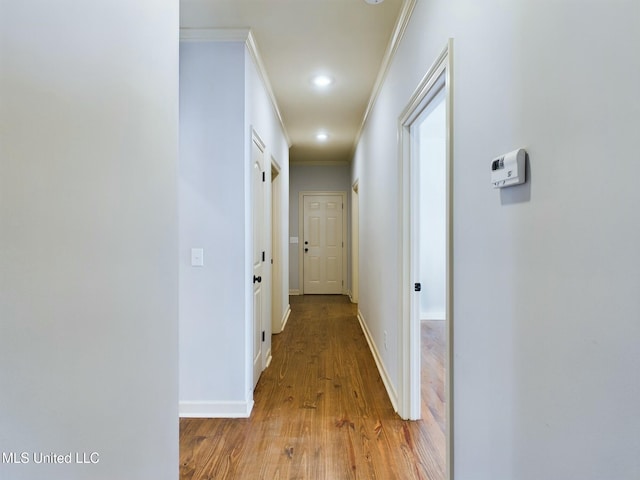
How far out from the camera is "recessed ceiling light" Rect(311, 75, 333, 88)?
3.14 metres

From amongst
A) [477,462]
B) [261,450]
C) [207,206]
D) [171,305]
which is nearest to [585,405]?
[477,462]

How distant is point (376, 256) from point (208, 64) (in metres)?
2.15

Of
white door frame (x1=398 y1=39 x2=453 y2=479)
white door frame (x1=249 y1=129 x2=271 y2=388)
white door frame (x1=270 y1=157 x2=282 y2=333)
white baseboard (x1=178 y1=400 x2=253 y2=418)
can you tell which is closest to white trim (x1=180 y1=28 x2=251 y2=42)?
white door frame (x1=249 y1=129 x2=271 y2=388)

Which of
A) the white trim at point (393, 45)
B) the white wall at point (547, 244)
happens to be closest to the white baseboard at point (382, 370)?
the white wall at point (547, 244)

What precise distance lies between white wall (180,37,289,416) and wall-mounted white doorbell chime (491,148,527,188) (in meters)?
1.70

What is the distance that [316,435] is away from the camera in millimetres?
2111

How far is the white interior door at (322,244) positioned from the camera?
693 cm

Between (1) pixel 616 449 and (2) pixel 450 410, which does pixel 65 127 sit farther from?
(2) pixel 450 410

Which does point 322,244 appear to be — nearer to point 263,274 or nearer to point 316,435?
point 263,274

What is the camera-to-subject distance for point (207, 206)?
2357mm

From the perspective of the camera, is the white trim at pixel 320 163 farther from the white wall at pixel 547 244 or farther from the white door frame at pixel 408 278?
the white wall at pixel 547 244

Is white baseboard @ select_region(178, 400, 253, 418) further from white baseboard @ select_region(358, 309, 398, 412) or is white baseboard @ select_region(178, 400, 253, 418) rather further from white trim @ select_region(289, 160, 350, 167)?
white trim @ select_region(289, 160, 350, 167)

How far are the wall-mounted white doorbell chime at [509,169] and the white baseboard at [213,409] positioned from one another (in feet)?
7.05

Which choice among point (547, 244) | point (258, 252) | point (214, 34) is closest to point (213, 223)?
point (258, 252)
